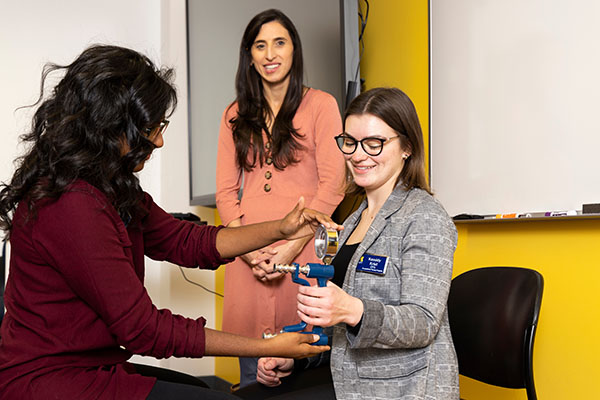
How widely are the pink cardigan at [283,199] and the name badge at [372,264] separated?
642 millimetres

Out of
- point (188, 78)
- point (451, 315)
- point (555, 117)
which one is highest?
point (188, 78)

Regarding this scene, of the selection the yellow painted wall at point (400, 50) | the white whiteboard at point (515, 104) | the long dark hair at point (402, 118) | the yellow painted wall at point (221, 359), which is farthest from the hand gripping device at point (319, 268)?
the yellow painted wall at point (221, 359)

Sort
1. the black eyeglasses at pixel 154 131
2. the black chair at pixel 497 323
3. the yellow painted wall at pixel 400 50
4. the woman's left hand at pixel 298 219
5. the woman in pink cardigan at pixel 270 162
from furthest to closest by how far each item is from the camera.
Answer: the yellow painted wall at pixel 400 50 < the woman in pink cardigan at pixel 270 162 < the woman's left hand at pixel 298 219 < the black chair at pixel 497 323 < the black eyeglasses at pixel 154 131

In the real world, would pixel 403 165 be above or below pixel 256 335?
above

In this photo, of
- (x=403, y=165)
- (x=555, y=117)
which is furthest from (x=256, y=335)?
(x=555, y=117)

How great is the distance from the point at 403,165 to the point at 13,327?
3.25 feet

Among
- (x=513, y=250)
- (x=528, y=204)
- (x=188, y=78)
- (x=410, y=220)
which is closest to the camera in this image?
(x=410, y=220)

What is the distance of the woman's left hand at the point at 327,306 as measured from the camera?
1.13 metres

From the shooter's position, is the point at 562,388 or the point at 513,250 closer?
the point at 562,388

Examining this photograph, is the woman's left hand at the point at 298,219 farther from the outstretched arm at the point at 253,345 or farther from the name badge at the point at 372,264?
the outstretched arm at the point at 253,345

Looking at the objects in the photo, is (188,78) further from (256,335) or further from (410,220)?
(410,220)

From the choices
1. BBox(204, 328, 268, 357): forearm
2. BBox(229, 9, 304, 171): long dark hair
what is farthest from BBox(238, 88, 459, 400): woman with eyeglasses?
BBox(229, 9, 304, 171): long dark hair

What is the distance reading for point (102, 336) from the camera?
118 centimetres

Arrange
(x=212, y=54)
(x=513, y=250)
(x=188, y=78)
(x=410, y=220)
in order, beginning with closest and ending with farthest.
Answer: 1. (x=410, y=220)
2. (x=513, y=250)
3. (x=212, y=54)
4. (x=188, y=78)
